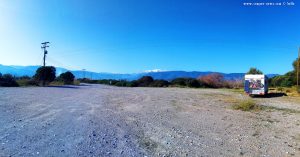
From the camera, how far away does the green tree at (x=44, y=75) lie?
49.8 metres

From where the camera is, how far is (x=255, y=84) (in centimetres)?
2912

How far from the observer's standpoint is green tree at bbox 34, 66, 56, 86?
49.8 metres

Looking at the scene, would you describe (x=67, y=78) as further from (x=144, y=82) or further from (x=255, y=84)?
(x=255, y=84)

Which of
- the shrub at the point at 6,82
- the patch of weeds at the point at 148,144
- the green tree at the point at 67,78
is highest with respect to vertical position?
the green tree at the point at 67,78

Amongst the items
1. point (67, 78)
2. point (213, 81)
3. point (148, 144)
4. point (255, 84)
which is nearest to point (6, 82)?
point (67, 78)

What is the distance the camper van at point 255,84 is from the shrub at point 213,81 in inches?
1493

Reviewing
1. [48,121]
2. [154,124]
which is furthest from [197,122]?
[48,121]

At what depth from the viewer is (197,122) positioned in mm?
11328

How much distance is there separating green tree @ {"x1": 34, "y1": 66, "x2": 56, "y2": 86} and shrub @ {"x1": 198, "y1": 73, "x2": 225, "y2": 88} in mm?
37085

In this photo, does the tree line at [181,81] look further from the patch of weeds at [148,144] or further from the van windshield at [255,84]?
the patch of weeds at [148,144]

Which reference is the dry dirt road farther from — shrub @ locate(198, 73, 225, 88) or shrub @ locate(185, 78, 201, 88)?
shrub @ locate(198, 73, 225, 88)

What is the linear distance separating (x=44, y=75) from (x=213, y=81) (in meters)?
43.0

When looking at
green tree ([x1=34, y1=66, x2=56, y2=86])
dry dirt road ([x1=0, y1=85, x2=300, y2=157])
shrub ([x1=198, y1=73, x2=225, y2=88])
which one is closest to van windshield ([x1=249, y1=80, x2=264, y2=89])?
dry dirt road ([x1=0, y1=85, x2=300, y2=157])

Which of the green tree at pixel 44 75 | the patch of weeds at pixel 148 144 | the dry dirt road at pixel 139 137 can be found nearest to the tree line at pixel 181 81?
the green tree at pixel 44 75
